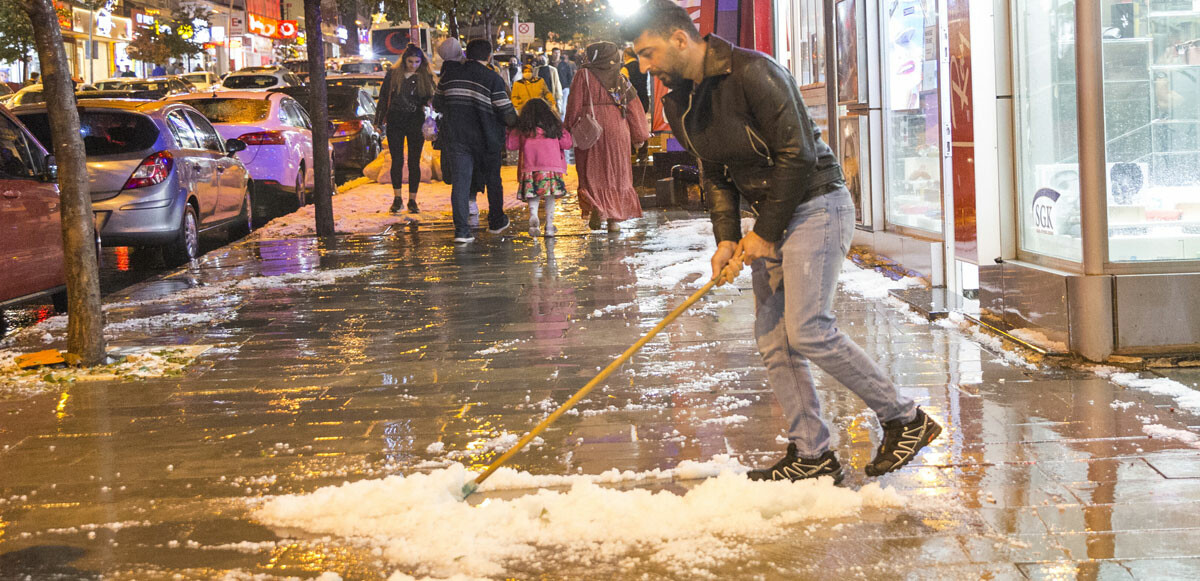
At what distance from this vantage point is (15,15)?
37.0 meters

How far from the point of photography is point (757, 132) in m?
4.41

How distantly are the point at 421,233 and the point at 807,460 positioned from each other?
10.1 metres

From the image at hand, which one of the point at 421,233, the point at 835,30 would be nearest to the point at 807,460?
the point at 835,30

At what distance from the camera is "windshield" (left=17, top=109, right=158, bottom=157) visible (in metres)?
11.7

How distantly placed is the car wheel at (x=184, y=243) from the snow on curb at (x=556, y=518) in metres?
7.87

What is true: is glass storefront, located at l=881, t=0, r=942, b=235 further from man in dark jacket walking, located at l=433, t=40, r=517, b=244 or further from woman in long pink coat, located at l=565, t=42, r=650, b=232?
man in dark jacket walking, located at l=433, t=40, r=517, b=244

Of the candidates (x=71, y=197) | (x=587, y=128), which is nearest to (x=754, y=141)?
(x=71, y=197)

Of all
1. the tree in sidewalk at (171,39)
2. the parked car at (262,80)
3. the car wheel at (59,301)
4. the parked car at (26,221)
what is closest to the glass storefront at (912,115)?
the parked car at (26,221)

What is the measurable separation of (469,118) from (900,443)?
9111mm

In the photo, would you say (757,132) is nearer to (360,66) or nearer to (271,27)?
(360,66)

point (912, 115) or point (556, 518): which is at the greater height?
point (912, 115)

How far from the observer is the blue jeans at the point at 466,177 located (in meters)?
13.1

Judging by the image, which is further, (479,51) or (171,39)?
(171,39)

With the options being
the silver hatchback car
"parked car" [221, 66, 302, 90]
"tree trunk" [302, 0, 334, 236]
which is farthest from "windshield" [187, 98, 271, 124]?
"parked car" [221, 66, 302, 90]
